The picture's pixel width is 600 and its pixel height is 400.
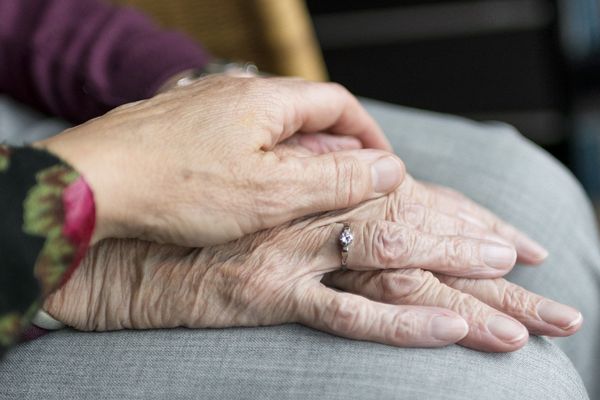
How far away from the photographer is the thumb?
802 millimetres

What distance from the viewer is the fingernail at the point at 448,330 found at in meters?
0.75

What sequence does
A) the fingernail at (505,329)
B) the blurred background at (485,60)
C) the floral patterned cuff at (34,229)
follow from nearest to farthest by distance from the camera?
1. the floral patterned cuff at (34,229)
2. the fingernail at (505,329)
3. the blurred background at (485,60)

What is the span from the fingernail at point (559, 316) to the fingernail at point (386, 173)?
187 millimetres

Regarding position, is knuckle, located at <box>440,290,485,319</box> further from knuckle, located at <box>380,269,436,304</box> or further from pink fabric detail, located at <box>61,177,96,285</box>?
pink fabric detail, located at <box>61,177,96,285</box>

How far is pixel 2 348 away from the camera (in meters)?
0.65

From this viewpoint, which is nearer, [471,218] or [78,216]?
[78,216]

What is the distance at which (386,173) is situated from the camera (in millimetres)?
847

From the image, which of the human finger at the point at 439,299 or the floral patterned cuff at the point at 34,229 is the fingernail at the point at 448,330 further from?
the floral patterned cuff at the point at 34,229

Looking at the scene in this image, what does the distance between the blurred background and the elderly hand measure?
128 cm

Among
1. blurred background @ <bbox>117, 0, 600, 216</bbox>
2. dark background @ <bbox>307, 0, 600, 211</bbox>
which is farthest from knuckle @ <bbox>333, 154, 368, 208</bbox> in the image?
dark background @ <bbox>307, 0, 600, 211</bbox>

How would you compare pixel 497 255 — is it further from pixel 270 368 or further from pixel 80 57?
pixel 80 57

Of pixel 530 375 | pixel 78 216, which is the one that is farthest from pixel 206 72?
pixel 530 375

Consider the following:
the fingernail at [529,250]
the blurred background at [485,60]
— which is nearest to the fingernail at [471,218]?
the fingernail at [529,250]

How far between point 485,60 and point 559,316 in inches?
62.9
